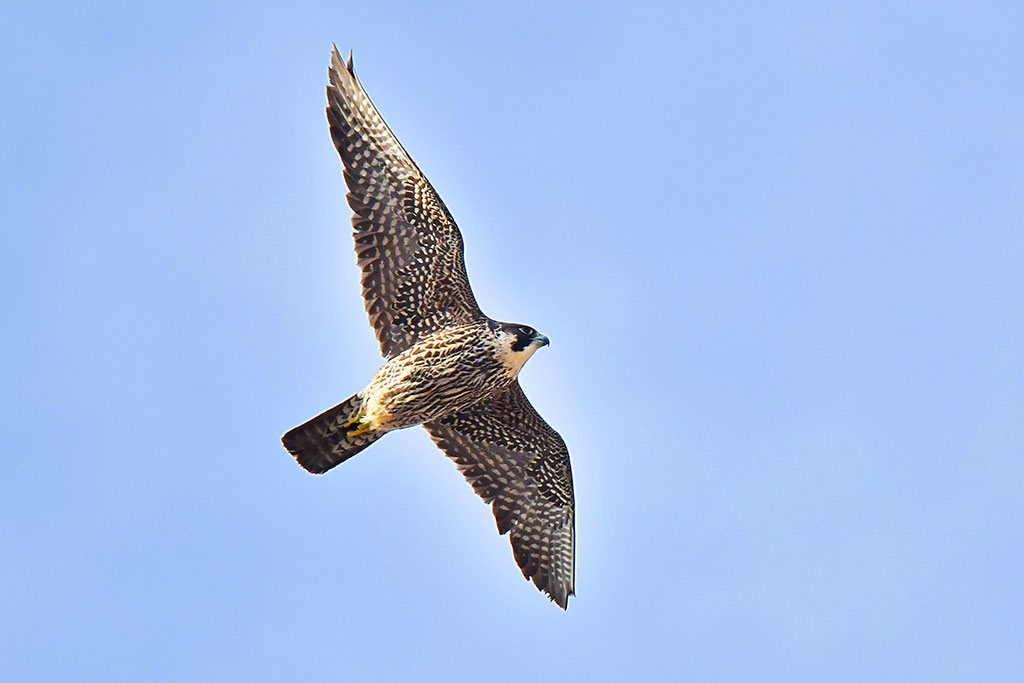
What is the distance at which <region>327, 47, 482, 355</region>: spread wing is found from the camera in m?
16.0

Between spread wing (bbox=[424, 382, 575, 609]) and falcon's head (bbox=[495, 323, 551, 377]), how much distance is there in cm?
80

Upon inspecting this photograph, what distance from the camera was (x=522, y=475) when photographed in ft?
56.2

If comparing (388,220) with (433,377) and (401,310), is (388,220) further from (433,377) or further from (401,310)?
(433,377)

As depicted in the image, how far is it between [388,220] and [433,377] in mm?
1599

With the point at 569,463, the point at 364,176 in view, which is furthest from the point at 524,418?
the point at 364,176

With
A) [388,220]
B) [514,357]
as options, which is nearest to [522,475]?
[514,357]

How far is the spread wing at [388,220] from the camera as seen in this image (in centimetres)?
1595

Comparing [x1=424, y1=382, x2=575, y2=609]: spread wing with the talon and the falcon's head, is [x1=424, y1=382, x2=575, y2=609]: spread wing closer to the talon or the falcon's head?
the falcon's head

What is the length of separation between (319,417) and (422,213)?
7.32ft

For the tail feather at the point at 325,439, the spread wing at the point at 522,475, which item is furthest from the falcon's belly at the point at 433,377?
the spread wing at the point at 522,475

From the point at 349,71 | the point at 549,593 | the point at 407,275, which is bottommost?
the point at 549,593

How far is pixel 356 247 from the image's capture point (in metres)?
16.0

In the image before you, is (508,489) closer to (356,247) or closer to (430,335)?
(430,335)

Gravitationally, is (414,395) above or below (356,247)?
below
